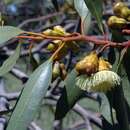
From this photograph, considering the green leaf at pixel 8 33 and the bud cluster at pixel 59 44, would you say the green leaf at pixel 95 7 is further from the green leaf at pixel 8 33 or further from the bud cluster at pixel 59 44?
the green leaf at pixel 8 33

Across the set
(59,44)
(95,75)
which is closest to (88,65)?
(95,75)

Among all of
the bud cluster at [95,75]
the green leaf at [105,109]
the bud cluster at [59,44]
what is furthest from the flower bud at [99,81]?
the green leaf at [105,109]

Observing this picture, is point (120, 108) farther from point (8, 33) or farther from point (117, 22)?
point (8, 33)

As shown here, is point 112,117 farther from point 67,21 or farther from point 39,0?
point 39,0

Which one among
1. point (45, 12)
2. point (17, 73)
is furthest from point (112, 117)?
point (45, 12)

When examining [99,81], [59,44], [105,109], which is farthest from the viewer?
[105,109]
